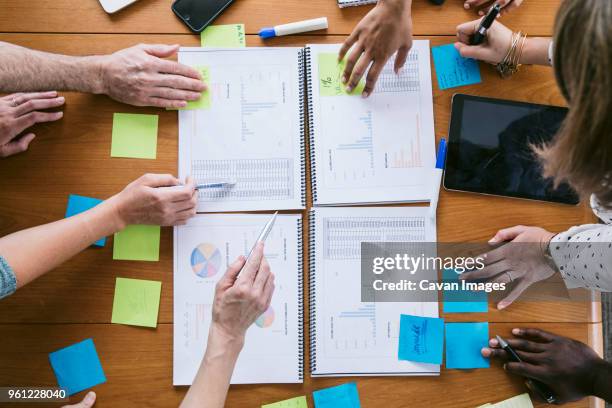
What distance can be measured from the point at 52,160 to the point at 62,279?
0.85 ft

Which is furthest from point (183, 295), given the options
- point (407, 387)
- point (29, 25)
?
point (29, 25)

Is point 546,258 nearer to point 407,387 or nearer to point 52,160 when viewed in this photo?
point 407,387

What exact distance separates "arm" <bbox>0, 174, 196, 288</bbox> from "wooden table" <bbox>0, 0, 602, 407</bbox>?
6 centimetres

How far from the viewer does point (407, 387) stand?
1101 millimetres

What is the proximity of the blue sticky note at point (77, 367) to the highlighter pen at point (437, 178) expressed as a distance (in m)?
0.78

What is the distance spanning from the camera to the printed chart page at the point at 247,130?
3.67 feet

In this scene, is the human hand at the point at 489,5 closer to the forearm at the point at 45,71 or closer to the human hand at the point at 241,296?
the human hand at the point at 241,296

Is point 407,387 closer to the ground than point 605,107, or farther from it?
closer to the ground

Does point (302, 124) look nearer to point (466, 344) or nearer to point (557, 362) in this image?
point (466, 344)

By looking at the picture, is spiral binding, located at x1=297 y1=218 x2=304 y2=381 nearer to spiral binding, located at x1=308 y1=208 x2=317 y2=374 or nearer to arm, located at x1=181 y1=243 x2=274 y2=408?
spiral binding, located at x1=308 y1=208 x2=317 y2=374

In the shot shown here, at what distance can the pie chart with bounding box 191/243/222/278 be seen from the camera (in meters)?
1.10

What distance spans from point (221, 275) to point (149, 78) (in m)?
0.45

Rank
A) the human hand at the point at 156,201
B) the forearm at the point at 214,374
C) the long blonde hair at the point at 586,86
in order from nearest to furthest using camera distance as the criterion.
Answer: the long blonde hair at the point at 586,86, the forearm at the point at 214,374, the human hand at the point at 156,201

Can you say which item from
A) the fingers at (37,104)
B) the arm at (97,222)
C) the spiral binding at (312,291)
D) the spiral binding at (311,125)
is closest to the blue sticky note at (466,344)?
the spiral binding at (312,291)
